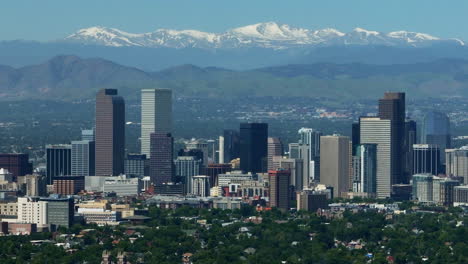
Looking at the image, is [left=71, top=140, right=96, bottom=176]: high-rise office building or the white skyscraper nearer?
[left=71, top=140, right=96, bottom=176]: high-rise office building

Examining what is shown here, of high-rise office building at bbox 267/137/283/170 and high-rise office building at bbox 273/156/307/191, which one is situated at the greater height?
high-rise office building at bbox 267/137/283/170

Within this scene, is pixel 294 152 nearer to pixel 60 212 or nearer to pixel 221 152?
pixel 221 152

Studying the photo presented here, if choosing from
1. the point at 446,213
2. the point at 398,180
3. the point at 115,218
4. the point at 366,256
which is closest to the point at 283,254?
the point at 366,256

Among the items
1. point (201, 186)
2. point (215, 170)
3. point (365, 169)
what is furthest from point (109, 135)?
point (365, 169)

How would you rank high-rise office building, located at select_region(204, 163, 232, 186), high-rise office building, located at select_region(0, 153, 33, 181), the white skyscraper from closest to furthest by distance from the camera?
high-rise office building, located at select_region(0, 153, 33, 181), high-rise office building, located at select_region(204, 163, 232, 186), the white skyscraper

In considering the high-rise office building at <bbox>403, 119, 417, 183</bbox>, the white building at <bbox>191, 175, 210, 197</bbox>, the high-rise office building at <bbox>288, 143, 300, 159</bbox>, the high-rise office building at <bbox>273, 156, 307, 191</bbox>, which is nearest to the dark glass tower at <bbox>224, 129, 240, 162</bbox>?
the high-rise office building at <bbox>288, 143, 300, 159</bbox>

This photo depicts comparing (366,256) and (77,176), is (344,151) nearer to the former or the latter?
(77,176)

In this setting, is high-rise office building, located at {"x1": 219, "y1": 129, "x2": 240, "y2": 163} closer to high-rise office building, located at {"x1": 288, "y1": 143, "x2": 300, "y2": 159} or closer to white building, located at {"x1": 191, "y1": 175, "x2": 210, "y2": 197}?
high-rise office building, located at {"x1": 288, "y1": 143, "x2": 300, "y2": 159}
